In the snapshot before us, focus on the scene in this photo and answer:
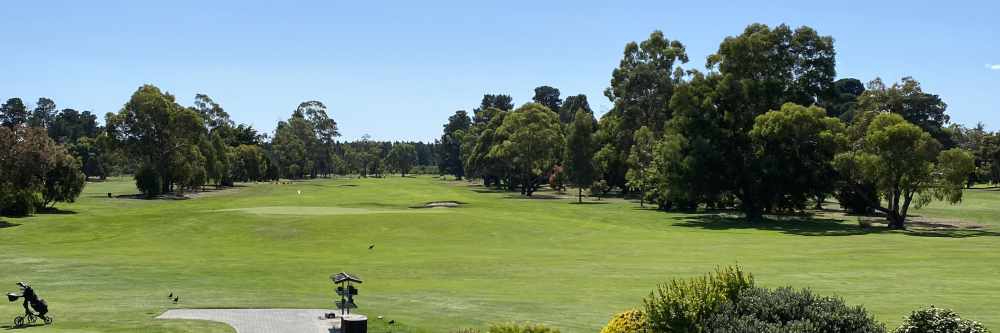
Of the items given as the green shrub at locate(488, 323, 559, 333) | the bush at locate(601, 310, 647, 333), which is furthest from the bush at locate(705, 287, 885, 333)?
the green shrub at locate(488, 323, 559, 333)

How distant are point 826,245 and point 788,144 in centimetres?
2461

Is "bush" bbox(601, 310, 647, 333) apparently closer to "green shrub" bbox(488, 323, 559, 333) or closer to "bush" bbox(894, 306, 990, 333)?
"green shrub" bbox(488, 323, 559, 333)

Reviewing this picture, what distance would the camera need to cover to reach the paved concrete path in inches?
803

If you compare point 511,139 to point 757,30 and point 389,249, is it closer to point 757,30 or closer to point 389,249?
point 757,30

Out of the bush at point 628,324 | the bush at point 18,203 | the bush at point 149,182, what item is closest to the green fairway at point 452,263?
the bush at point 628,324

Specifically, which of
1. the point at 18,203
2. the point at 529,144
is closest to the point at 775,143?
the point at 529,144

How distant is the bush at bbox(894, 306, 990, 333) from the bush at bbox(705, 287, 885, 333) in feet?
1.59

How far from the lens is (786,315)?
13078mm

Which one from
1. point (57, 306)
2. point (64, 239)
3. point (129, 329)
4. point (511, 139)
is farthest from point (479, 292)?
point (511, 139)

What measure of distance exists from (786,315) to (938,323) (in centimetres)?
227

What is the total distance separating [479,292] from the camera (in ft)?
90.1

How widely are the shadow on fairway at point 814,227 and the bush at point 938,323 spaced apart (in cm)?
4628

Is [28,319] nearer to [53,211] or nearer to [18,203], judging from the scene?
[18,203]

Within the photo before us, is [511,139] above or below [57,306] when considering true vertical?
above
